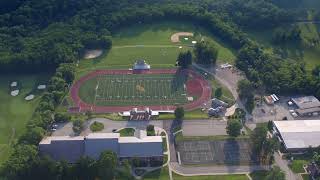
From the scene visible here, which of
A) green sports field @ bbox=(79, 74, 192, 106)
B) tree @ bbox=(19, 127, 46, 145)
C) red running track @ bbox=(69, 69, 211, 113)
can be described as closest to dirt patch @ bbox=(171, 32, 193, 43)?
red running track @ bbox=(69, 69, 211, 113)

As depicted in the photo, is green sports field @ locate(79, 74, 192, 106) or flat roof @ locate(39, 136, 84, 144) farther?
green sports field @ locate(79, 74, 192, 106)

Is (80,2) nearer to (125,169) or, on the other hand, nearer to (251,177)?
(125,169)

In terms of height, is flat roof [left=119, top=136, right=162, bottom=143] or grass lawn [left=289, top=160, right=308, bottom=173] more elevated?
grass lawn [left=289, top=160, right=308, bottom=173]

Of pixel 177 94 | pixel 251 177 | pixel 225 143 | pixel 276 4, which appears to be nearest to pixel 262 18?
pixel 276 4

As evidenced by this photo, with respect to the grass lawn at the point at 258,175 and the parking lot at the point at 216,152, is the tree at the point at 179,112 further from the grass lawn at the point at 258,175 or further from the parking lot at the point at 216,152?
the grass lawn at the point at 258,175

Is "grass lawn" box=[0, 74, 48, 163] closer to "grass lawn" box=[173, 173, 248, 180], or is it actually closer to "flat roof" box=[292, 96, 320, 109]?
"grass lawn" box=[173, 173, 248, 180]
